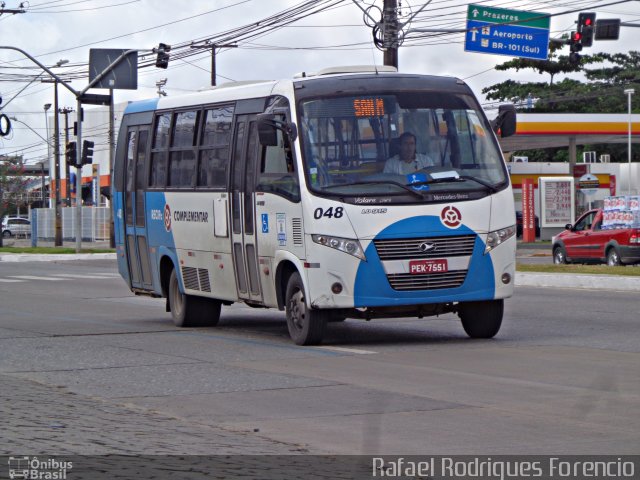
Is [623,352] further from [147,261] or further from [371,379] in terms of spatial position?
[147,261]

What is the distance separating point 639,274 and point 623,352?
486 inches

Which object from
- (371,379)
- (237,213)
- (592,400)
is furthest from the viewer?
(237,213)

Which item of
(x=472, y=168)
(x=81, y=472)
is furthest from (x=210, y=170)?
(x=81, y=472)

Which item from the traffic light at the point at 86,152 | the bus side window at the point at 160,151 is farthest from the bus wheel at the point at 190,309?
the traffic light at the point at 86,152

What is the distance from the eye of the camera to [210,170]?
15836 mm

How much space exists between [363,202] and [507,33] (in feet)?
75.1

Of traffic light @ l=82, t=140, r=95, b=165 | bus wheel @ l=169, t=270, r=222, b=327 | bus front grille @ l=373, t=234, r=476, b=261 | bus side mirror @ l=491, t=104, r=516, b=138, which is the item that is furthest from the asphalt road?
traffic light @ l=82, t=140, r=95, b=165

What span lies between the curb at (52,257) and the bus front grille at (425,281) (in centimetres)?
3381

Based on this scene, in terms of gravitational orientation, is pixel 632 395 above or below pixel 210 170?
below

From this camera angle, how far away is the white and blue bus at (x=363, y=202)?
43.0 ft

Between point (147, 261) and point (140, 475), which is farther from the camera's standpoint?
point (147, 261)

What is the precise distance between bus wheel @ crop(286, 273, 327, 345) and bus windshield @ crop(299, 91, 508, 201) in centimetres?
121

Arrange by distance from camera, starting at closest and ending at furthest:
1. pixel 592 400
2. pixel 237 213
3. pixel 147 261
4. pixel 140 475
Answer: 1. pixel 140 475
2. pixel 592 400
3. pixel 237 213
4. pixel 147 261

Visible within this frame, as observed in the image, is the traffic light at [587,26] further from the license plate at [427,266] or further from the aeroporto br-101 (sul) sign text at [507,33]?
the license plate at [427,266]
